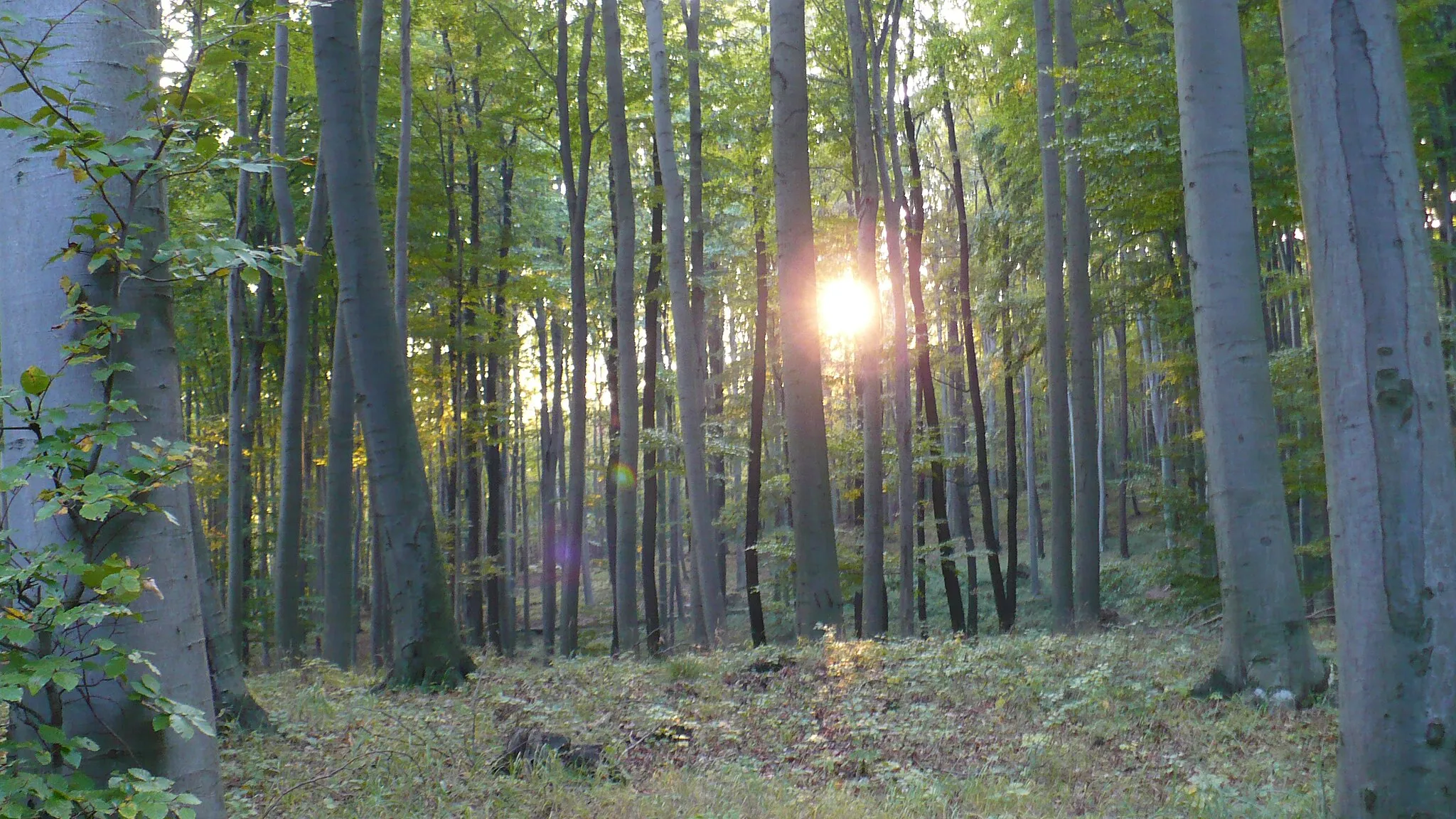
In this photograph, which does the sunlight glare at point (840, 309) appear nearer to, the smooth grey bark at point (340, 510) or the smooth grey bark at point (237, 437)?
the smooth grey bark at point (340, 510)

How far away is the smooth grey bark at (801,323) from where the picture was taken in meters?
9.65

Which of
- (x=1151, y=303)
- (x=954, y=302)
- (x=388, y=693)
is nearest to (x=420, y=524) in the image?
(x=388, y=693)

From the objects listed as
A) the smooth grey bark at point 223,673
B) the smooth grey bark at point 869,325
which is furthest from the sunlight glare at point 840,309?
the smooth grey bark at point 223,673

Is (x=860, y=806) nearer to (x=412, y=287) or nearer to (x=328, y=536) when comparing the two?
(x=328, y=536)

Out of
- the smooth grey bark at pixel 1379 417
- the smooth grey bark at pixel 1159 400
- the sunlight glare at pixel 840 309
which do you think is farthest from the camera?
the smooth grey bark at pixel 1159 400

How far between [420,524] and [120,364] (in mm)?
5021

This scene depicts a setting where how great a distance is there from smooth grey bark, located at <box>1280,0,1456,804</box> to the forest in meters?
0.02

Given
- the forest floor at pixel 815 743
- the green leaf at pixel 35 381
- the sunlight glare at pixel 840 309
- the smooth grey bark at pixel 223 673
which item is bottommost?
the forest floor at pixel 815 743

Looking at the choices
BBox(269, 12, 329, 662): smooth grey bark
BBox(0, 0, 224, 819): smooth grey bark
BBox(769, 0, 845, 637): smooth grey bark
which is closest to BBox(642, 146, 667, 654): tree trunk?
BBox(769, 0, 845, 637): smooth grey bark

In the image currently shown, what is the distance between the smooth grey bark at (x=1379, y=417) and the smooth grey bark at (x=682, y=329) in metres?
9.93

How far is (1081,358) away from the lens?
41.6 ft

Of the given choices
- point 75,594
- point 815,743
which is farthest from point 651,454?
point 75,594

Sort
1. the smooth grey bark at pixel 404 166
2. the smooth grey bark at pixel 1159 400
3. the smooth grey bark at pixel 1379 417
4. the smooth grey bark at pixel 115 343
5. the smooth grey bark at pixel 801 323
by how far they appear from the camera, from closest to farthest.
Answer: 1. the smooth grey bark at pixel 115 343
2. the smooth grey bark at pixel 1379 417
3. the smooth grey bark at pixel 801 323
4. the smooth grey bark at pixel 404 166
5. the smooth grey bark at pixel 1159 400

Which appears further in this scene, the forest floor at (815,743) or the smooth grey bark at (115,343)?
the forest floor at (815,743)
